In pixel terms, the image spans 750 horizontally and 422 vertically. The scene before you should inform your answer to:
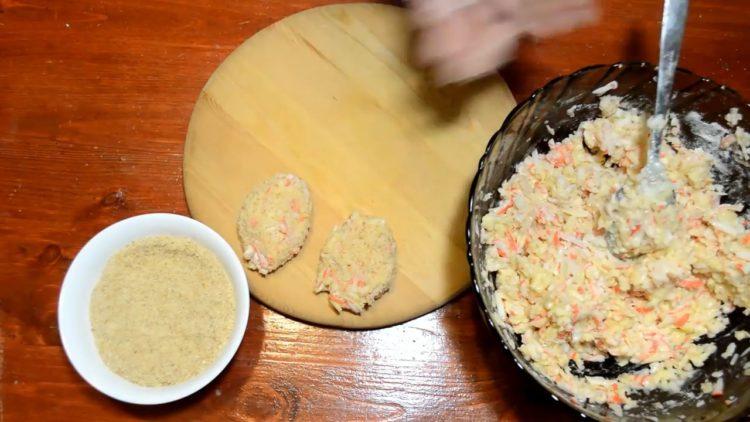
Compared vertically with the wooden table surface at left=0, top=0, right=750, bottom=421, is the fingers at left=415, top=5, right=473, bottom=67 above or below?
above

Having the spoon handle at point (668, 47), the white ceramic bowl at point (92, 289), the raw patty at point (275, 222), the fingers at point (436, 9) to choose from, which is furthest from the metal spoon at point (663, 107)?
the white ceramic bowl at point (92, 289)

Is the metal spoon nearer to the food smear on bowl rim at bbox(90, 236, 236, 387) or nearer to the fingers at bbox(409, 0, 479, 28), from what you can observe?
the fingers at bbox(409, 0, 479, 28)

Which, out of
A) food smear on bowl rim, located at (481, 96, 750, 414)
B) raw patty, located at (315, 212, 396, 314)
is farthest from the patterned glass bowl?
raw patty, located at (315, 212, 396, 314)

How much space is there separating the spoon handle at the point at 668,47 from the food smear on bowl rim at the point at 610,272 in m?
0.11

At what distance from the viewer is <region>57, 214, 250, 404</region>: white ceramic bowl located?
1.30 m

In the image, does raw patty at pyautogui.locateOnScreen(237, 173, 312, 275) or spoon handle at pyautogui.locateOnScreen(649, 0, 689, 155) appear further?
raw patty at pyautogui.locateOnScreen(237, 173, 312, 275)

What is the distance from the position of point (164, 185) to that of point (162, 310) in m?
0.29

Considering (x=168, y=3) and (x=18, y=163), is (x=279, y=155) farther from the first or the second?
(x=18, y=163)

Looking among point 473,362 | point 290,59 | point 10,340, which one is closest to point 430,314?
point 473,362

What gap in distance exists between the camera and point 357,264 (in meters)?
1.38

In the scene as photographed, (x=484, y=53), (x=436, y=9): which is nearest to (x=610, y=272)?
(x=484, y=53)

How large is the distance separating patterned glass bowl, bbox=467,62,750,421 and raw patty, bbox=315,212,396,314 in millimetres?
231

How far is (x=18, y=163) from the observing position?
151cm

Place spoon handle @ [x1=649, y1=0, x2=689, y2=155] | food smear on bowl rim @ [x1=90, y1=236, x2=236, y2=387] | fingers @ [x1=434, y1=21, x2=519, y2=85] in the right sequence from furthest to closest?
1. food smear on bowl rim @ [x1=90, y1=236, x2=236, y2=387]
2. fingers @ [x1=434, y1=21, x2=519, y2=85]
3. spoon handle @ [x1=649, y1=0, x2=689, y2=155]
